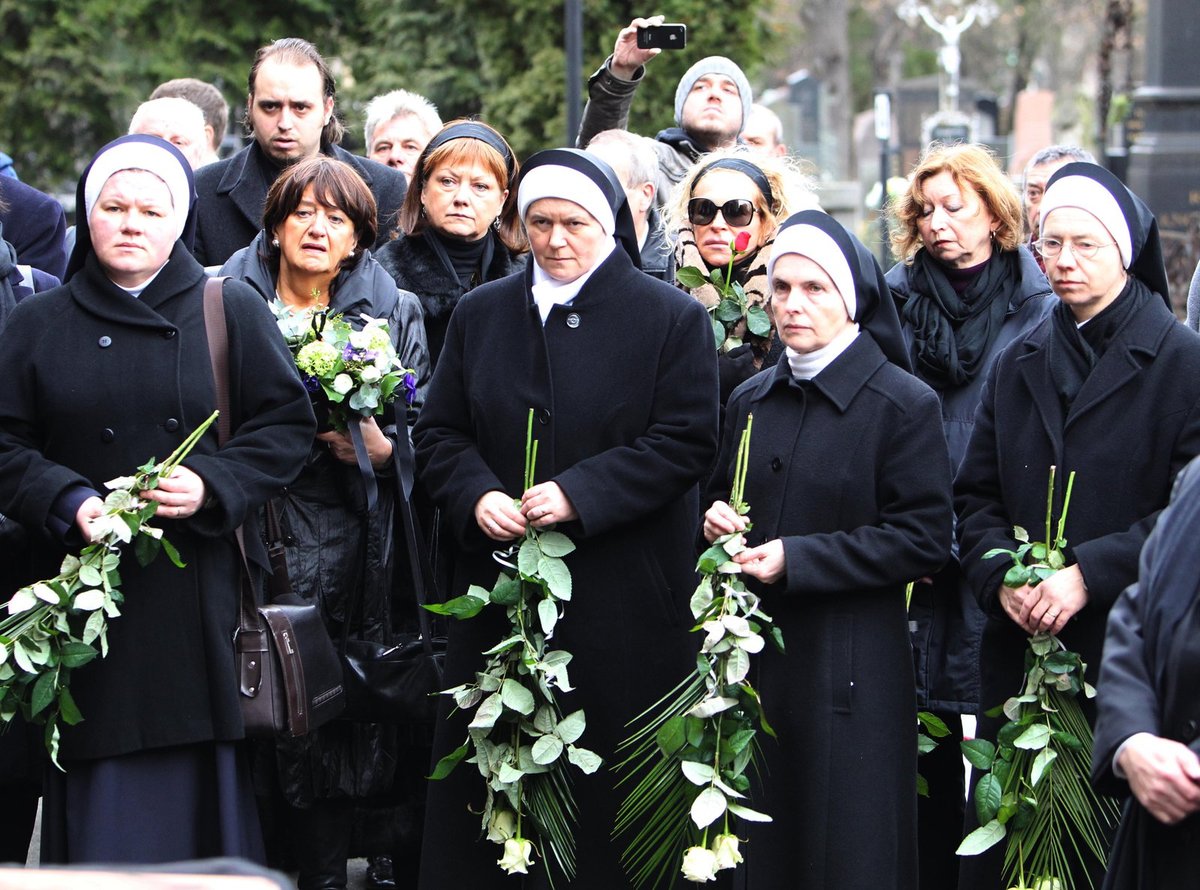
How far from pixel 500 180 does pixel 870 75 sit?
52781 millimetres

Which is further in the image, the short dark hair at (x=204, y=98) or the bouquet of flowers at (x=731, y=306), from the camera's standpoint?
the short dark hair at (x=204, y=98)

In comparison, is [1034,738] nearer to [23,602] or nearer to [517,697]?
[517,697]

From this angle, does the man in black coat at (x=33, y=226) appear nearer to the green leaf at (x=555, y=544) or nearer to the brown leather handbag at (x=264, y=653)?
the brown leather handbag at (x=264, y=653)

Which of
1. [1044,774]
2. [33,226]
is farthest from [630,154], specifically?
[1044,774]

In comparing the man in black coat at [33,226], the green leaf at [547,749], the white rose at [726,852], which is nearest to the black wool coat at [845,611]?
the white rose at [726,852]

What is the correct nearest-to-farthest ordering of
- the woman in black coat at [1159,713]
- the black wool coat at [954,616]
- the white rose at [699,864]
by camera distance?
the woman in black coat at [1159,713]
the white rose at [699,864]
the black wool coat at [954,616]

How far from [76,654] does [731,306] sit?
2212 millimetres

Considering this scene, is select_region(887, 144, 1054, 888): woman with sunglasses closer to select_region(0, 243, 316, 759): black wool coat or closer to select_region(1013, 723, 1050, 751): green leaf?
select_region(1013, 723, 1050, 751): green leaf

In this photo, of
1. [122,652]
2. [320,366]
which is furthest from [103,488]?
[320,366]

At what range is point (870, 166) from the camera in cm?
3023

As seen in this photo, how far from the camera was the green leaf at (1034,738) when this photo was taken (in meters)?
4.32

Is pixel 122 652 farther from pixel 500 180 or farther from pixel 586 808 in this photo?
pixel 500 180

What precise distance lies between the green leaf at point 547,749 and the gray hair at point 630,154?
238cm

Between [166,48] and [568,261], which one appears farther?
[166,48]
